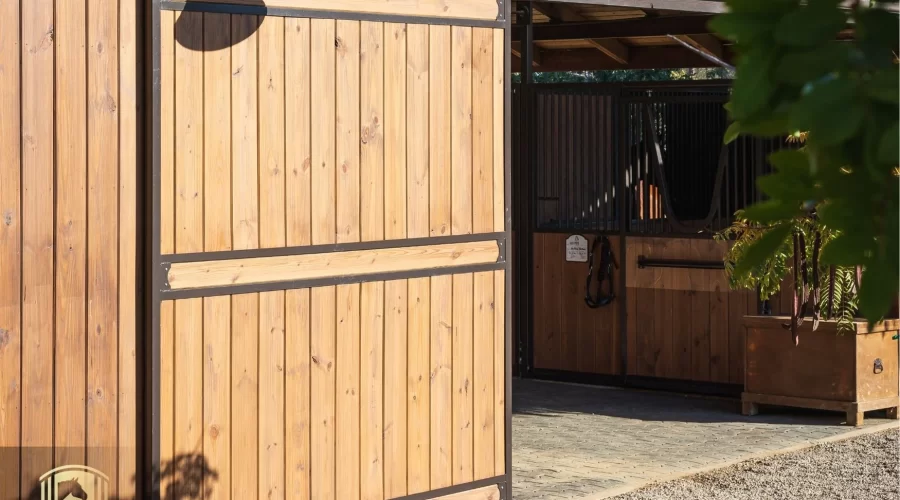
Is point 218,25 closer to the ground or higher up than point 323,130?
higher up

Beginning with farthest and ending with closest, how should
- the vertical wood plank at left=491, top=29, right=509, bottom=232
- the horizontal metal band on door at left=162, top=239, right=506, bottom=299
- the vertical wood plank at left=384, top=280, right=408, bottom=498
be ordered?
the vertical wood plank at left=491, top=29, right=509, bottom=232 < the vertical wood plank at left=384, top=280, right=408, bottom=498 < the horizontal metal band on door at left=162, top=239, right=506, bottom=299

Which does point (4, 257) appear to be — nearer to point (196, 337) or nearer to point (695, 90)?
point (196, 337)

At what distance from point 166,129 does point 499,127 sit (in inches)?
67.1

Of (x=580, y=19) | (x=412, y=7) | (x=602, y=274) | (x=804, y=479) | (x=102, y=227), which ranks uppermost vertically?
(x=580, y=19)

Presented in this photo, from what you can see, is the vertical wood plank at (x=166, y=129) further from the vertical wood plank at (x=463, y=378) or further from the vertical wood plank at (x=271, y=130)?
the vertical wood plank at (x=463, y=378)

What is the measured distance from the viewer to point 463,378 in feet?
19.5

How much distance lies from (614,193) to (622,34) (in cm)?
139

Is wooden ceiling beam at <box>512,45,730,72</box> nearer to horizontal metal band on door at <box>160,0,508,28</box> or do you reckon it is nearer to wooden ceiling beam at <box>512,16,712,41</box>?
wooden ceiling beam at <box>512,16,712,41</box>

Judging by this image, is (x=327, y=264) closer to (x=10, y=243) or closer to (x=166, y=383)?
(x=166, y=383)

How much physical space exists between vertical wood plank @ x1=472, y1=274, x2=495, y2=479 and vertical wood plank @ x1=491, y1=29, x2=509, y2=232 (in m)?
0.29

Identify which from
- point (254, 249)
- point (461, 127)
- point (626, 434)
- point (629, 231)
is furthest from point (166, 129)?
point (629, 231)

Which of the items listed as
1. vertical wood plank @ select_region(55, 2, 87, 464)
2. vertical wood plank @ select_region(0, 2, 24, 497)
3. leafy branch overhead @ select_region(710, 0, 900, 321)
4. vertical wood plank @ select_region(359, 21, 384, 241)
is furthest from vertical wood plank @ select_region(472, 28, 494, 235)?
leafy branch overhead @ select_region(710, 0, 900, 321)

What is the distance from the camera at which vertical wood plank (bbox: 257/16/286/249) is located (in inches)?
202

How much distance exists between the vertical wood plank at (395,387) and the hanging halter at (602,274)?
4.45m
